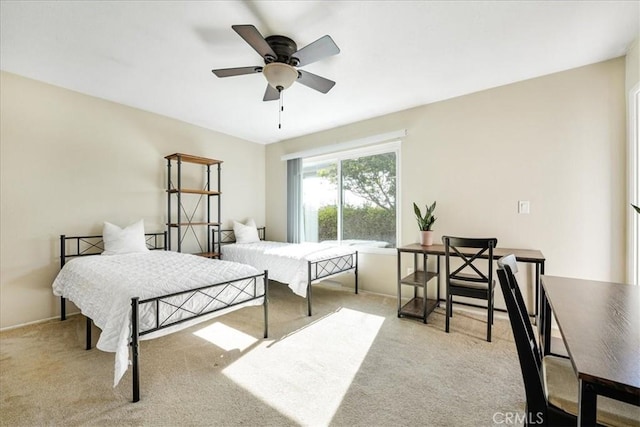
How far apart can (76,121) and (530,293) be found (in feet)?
17.1

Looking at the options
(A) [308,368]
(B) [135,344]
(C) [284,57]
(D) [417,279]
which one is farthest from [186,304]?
(D) [417,279]

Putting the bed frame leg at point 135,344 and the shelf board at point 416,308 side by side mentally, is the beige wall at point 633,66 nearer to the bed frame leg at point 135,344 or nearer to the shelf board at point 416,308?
→ the shelf board at point 416,308

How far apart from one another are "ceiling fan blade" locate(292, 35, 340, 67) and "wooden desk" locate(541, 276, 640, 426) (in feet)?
6.25

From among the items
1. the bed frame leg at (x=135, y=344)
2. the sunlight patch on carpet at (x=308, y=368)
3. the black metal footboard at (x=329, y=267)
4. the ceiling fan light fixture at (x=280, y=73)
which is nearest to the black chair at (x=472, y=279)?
the sunlight patch on carpet at (x=308, y=368)

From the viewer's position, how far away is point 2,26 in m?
2.02

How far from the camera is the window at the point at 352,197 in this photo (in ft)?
12.6

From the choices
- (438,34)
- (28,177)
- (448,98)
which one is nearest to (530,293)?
(448,98)

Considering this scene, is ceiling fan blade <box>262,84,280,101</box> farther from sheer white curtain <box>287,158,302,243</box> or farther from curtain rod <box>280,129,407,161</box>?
sheer white curtain <box>287,158,302,243</box>

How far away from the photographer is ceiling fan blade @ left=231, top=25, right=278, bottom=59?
1713mm

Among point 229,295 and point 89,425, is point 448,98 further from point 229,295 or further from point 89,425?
point 89,425

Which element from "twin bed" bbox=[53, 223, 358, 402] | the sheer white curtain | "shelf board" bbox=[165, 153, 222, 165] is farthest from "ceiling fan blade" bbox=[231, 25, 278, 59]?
the sheer white curtain

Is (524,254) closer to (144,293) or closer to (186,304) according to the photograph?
(186,304)

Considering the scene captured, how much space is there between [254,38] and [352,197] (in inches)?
107

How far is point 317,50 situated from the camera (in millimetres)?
1945
